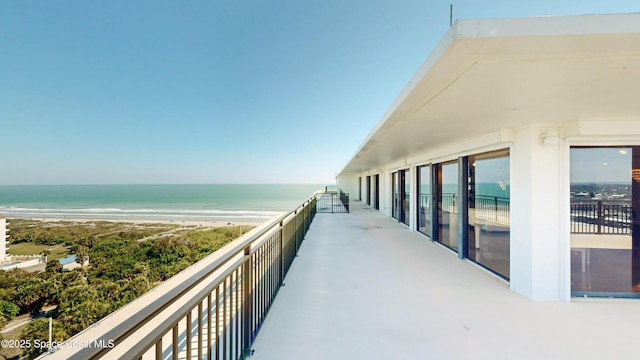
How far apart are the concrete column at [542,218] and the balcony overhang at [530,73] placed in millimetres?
325

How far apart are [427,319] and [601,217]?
3218 millimetres

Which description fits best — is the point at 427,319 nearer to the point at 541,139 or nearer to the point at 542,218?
the point at 542,218

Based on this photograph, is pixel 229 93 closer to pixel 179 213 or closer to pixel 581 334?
pixel 581 334

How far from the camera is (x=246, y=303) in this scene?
1.90 metres

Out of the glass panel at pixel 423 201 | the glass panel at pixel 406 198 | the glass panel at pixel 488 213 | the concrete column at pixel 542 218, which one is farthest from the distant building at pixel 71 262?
the concrete column at pixel 542 218

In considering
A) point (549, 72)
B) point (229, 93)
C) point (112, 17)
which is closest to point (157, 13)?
point (112, 17)

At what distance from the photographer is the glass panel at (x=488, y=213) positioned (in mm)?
4055

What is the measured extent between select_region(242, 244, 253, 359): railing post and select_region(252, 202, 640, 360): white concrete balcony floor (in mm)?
123

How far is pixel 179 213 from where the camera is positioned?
30625 millimetres

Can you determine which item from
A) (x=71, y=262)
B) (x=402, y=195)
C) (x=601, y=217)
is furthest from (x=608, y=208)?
(x=71, y=262)

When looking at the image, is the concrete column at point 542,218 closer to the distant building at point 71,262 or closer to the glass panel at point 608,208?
the glass panel at point 608,208

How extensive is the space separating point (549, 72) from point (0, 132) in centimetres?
2587

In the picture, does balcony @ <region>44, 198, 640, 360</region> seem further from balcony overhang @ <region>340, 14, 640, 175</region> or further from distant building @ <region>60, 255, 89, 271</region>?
distant building @ <region>60, 255, 89, 271</region>

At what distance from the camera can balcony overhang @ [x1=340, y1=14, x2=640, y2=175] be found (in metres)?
1.16
